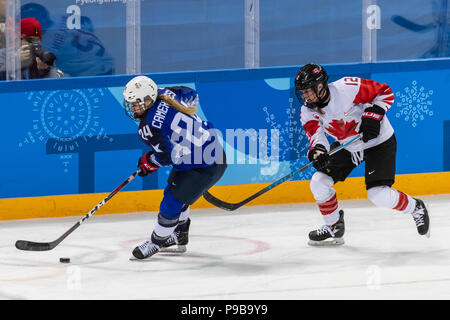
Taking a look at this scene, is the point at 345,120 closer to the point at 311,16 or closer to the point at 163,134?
the point at 163,134

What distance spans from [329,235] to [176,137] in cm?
106

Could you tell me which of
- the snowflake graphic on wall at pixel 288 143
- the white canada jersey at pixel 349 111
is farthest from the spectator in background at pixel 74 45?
the white canada jersey at pixel 349 111

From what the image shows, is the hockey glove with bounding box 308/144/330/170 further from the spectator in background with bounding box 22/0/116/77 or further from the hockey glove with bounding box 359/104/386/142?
the spectator in background with bounding box 22/0/116/77

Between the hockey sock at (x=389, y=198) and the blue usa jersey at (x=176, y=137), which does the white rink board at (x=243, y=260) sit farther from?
the blue usa jersey at (x=176, y=137)

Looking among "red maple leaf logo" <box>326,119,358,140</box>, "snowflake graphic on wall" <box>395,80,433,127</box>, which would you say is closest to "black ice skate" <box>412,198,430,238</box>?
"red maple leaf logo" <box>326,119,358,140</box>

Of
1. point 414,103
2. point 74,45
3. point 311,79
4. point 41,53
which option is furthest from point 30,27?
point 414,103

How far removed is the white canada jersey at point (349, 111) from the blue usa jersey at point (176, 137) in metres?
0.56

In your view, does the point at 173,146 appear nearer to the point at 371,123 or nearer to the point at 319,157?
the point at 319,157

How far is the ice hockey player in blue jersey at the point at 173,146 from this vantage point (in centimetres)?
478

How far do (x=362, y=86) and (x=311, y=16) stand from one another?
2.63m

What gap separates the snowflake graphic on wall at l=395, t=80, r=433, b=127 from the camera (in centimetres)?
673

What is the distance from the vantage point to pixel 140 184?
649cm
